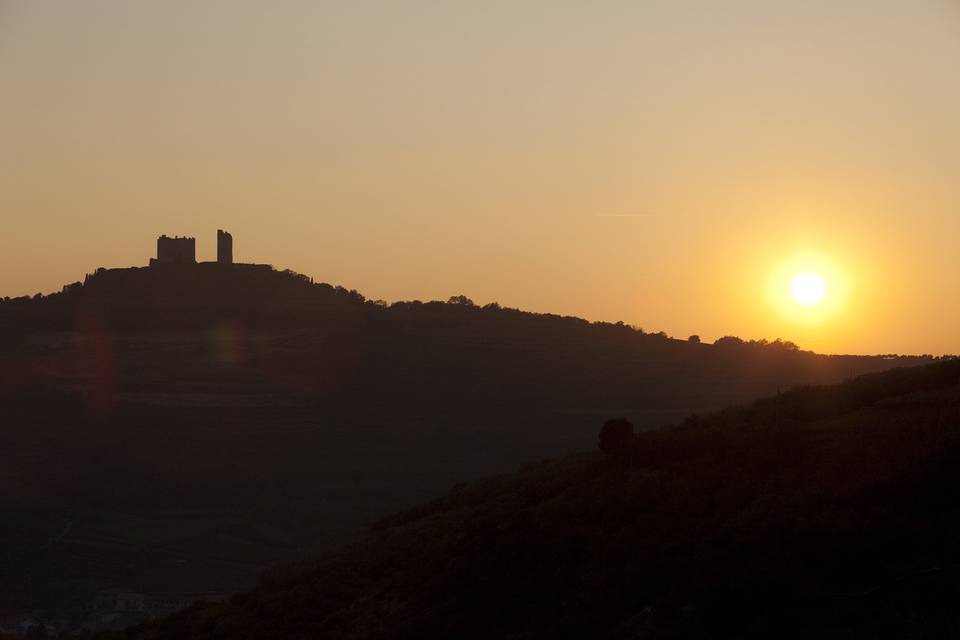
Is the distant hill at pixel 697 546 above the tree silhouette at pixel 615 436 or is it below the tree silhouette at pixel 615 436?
below

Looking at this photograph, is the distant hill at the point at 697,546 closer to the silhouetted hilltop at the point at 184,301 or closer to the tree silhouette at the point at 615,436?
the tree silhouette at the point at 615,436

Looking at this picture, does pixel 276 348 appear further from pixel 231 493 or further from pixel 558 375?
pixel 231 493

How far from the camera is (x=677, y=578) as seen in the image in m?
22.0

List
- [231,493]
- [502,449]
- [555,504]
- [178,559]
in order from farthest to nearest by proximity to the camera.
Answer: [502,449] → [231,493] → [178,559] → [555,504]

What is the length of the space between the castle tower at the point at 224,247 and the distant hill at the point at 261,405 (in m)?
3.05

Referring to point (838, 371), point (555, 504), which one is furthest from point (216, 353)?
point (555, 504)

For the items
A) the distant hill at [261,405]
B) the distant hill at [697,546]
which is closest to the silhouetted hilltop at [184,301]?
the distant hill at [261,405]

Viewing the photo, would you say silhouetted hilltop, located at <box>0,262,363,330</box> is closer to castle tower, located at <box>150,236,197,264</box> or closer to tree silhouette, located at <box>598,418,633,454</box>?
castle tower, located at <box>150,236,197,264</box>

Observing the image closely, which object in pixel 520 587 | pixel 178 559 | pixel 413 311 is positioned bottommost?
pixel 178 559

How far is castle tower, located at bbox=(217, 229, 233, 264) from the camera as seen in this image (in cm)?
15000

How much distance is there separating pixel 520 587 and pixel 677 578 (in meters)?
3.78

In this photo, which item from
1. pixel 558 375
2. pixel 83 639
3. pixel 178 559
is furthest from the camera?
pixel 558 375

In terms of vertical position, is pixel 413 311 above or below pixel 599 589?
above

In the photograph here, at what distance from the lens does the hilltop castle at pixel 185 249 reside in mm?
149000
